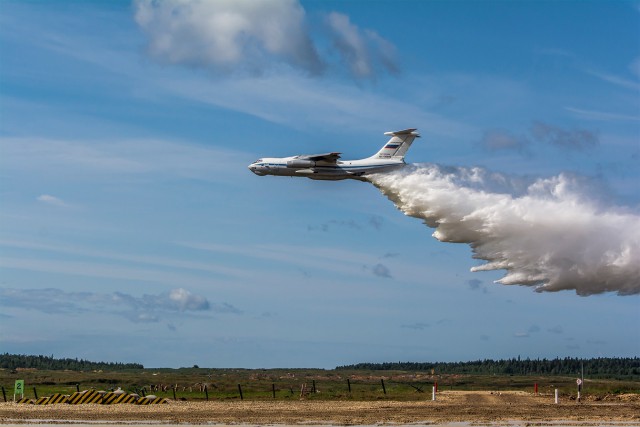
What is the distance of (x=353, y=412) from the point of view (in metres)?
48.8

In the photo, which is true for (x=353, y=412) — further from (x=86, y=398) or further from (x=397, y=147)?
(x=397, y=147)

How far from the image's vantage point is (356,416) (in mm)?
46000

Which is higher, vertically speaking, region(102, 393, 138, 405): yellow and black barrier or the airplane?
the airplane

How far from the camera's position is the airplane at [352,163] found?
6562 cm

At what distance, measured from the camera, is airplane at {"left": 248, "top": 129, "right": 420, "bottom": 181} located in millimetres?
65625

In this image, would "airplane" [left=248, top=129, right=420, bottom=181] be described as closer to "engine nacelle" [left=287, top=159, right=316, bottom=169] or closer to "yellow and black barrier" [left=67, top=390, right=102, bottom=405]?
"engine nacelle" [left=287, top=159, right=316, bottom=169]

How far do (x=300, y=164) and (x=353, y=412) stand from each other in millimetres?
23194

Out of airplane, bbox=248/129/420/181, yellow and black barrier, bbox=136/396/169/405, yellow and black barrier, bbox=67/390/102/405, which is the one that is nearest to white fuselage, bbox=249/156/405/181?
airplane, bbox=248/129/420/181

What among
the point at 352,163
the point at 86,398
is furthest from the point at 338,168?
the point at 86,398

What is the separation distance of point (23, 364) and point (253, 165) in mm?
138950

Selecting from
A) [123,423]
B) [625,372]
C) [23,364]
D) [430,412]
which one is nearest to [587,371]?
[625,372]

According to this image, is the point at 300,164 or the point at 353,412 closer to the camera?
the point at 353,412

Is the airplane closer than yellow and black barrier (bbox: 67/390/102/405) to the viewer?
No

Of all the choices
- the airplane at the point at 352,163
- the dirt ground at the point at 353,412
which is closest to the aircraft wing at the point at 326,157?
the airplane at the point at 352,163
